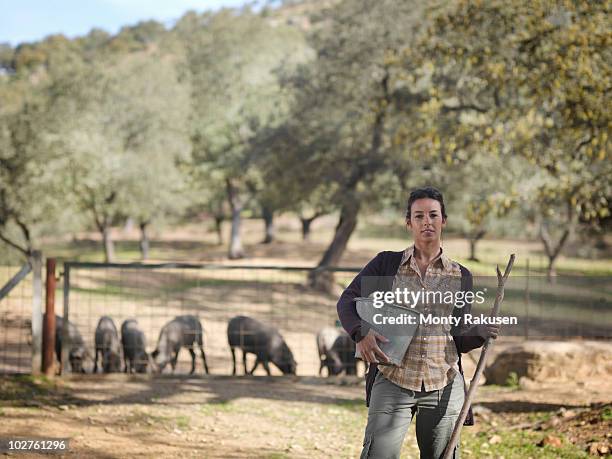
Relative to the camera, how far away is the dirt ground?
20.4 feet

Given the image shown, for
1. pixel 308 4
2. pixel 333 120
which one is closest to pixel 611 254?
pixel 333 120

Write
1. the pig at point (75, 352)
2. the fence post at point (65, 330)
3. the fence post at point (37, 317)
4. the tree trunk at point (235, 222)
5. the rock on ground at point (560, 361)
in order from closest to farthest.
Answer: the fence post at point (37, 317)
the fence post at point (65, 330)
the rock on ground at point (560, 361)
the pig at point (75, 352)
the tree trunk at point (235, 222)

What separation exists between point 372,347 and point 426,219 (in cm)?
Answer: 64

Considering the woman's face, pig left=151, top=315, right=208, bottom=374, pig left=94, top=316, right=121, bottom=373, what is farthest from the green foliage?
the woman's face

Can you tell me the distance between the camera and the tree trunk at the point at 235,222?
40781mm

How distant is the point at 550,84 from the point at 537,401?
3.90m

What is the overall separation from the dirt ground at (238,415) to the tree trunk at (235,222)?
103 feet

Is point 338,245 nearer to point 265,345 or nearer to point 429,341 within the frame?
point 265,345

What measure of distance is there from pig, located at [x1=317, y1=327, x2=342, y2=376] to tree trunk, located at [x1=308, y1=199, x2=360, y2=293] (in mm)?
13173

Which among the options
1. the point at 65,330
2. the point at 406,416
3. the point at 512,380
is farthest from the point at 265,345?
the point at 406,416

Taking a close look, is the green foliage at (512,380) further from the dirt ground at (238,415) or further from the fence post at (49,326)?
the fence post at (49,326)

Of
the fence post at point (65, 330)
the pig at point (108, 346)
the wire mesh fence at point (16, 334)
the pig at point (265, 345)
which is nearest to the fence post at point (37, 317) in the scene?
the fence post at point (65, 330)

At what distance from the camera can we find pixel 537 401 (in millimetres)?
7992

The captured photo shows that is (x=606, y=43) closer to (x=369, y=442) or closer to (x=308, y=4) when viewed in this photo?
(x=369, y=442)
